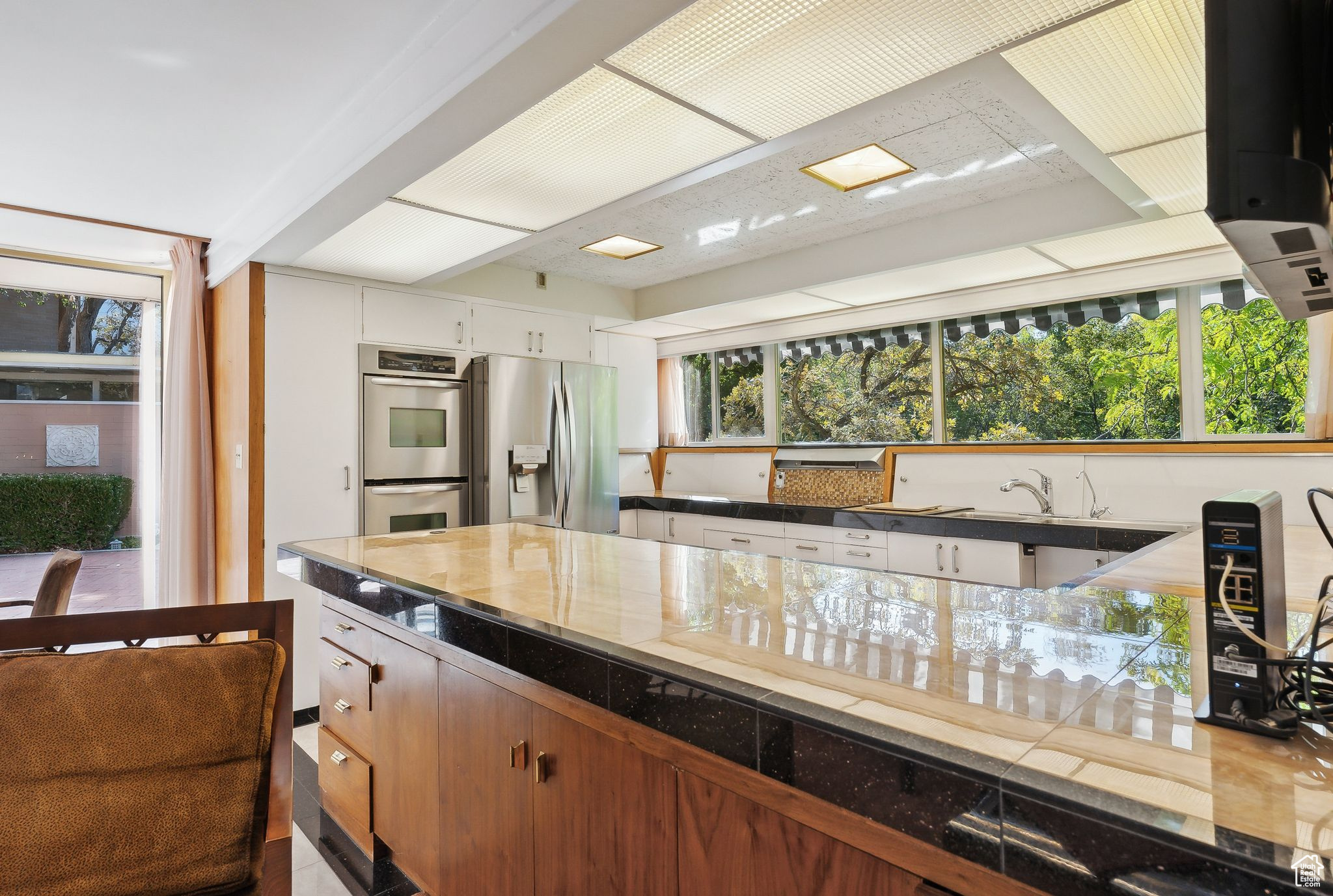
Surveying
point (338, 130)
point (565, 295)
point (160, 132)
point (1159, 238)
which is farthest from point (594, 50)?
point (565, 295)

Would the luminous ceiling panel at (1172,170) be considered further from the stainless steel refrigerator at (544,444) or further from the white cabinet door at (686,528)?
the stainless steel refrigerator at (544,444)

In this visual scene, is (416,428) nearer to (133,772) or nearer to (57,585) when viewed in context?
(57,585)

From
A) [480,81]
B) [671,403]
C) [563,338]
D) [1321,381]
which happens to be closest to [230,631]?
[480,81]

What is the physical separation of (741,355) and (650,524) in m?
1.56

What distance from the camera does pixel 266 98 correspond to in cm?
242

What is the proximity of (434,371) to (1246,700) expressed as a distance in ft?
13.5

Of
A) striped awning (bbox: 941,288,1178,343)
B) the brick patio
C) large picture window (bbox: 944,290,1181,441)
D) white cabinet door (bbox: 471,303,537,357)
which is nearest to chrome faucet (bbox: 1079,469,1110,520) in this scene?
large picture window (bbox: 944,290,1181,441)

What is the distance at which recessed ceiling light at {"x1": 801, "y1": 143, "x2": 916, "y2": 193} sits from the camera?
275cm

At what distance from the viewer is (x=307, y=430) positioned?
147 inches

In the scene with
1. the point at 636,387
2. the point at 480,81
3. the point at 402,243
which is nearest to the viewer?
the point at 480,81

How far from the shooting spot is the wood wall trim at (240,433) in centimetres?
355

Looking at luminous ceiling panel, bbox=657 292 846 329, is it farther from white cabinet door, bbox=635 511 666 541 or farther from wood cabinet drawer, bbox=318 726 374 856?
wood cabinet drawer, bbox=318 726 374 856

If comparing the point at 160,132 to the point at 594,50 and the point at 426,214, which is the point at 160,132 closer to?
the point at 426,214

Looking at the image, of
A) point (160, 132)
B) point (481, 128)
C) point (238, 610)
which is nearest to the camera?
point (238, 610)
